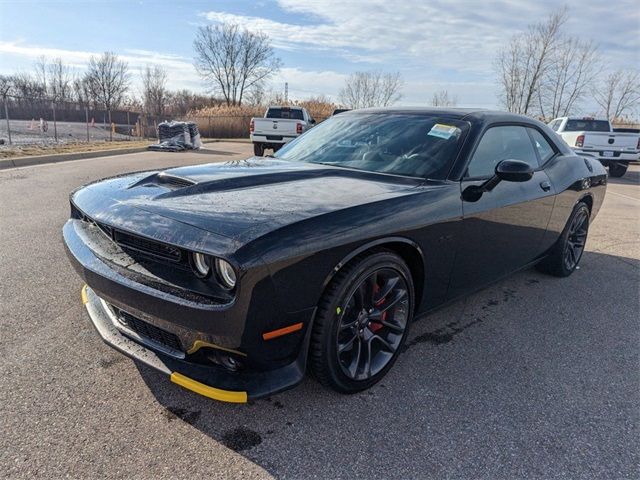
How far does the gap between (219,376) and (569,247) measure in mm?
3933

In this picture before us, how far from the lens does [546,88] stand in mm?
30406

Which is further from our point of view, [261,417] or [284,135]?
[284,135]

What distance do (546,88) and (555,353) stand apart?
1281 inches

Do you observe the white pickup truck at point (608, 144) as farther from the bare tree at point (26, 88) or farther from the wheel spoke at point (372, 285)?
the bare tree at point (26, 88)

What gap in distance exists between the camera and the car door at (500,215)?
2958 mm

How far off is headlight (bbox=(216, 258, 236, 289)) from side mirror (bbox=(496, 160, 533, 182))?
74.5 inches

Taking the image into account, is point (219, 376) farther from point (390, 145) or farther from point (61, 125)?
point (61, 125)

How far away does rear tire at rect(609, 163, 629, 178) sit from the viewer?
14.8 metres

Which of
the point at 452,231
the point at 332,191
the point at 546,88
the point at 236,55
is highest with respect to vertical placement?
the point at 236,55

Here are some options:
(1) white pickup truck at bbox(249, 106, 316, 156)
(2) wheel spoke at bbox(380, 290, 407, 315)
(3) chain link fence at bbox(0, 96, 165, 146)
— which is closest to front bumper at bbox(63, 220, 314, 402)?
(2) wheel spoke at bbox(380, 290, 407, 315)

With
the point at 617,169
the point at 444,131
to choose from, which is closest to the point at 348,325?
the point at 444,131

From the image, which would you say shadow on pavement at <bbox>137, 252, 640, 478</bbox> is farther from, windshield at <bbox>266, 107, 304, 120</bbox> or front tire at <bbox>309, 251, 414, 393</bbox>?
windshield at <bbox>266, 107, 304, 120</bbox>

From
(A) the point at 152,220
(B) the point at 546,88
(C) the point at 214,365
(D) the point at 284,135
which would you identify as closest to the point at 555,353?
(C) the point at 214,365

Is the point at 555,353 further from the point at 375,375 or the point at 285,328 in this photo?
the point at 285,328
